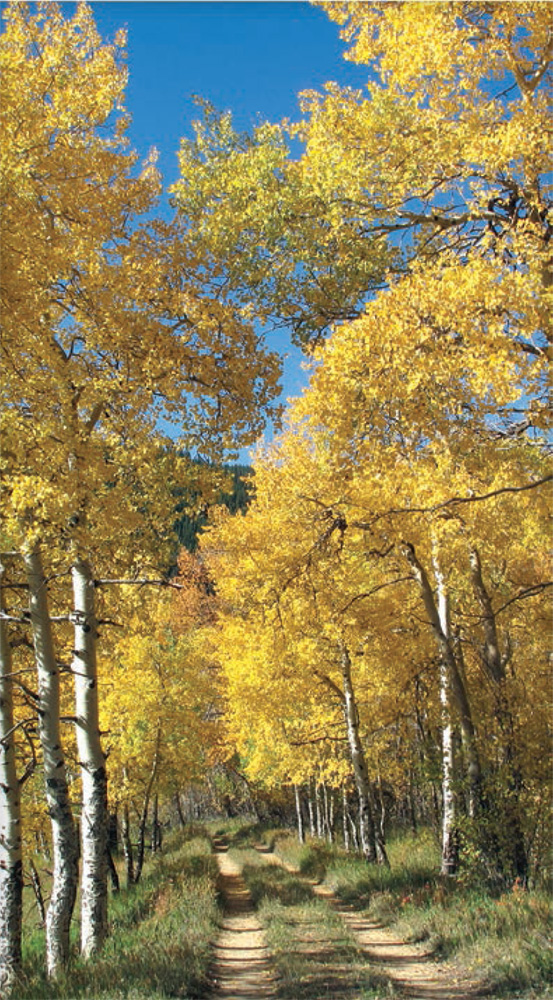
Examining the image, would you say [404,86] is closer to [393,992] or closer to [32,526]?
[32,526]

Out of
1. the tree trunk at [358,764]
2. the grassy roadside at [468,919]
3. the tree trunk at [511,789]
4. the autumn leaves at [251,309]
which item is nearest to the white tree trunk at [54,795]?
the autumn leaves at [251,309]

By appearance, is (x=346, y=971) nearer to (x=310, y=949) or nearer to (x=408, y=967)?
(x=408, y=967)

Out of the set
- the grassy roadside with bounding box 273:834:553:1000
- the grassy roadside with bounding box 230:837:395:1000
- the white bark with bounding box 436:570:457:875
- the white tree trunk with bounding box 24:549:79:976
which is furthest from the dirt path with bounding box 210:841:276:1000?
the white bark with bounding box 436:570:457:875

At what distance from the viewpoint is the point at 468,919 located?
7613 mm

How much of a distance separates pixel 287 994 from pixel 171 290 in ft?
21.6

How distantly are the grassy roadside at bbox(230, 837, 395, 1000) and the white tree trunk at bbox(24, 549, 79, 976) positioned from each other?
220 cm

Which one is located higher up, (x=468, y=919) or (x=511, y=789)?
(x=511, y=789)

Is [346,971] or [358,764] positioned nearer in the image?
[346,971]

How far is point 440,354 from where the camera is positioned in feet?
18.0

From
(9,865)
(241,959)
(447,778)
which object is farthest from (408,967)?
(9,865)

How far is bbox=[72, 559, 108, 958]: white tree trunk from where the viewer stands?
678 cm

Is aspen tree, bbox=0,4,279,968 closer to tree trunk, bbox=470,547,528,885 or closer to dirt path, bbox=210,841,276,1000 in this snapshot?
dirt path, bbox=210,841,276,1000

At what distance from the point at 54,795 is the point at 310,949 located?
3.73 meters

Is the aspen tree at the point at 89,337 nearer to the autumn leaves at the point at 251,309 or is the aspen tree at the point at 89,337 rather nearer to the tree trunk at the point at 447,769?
the autumn leaves at the point at 251,309
